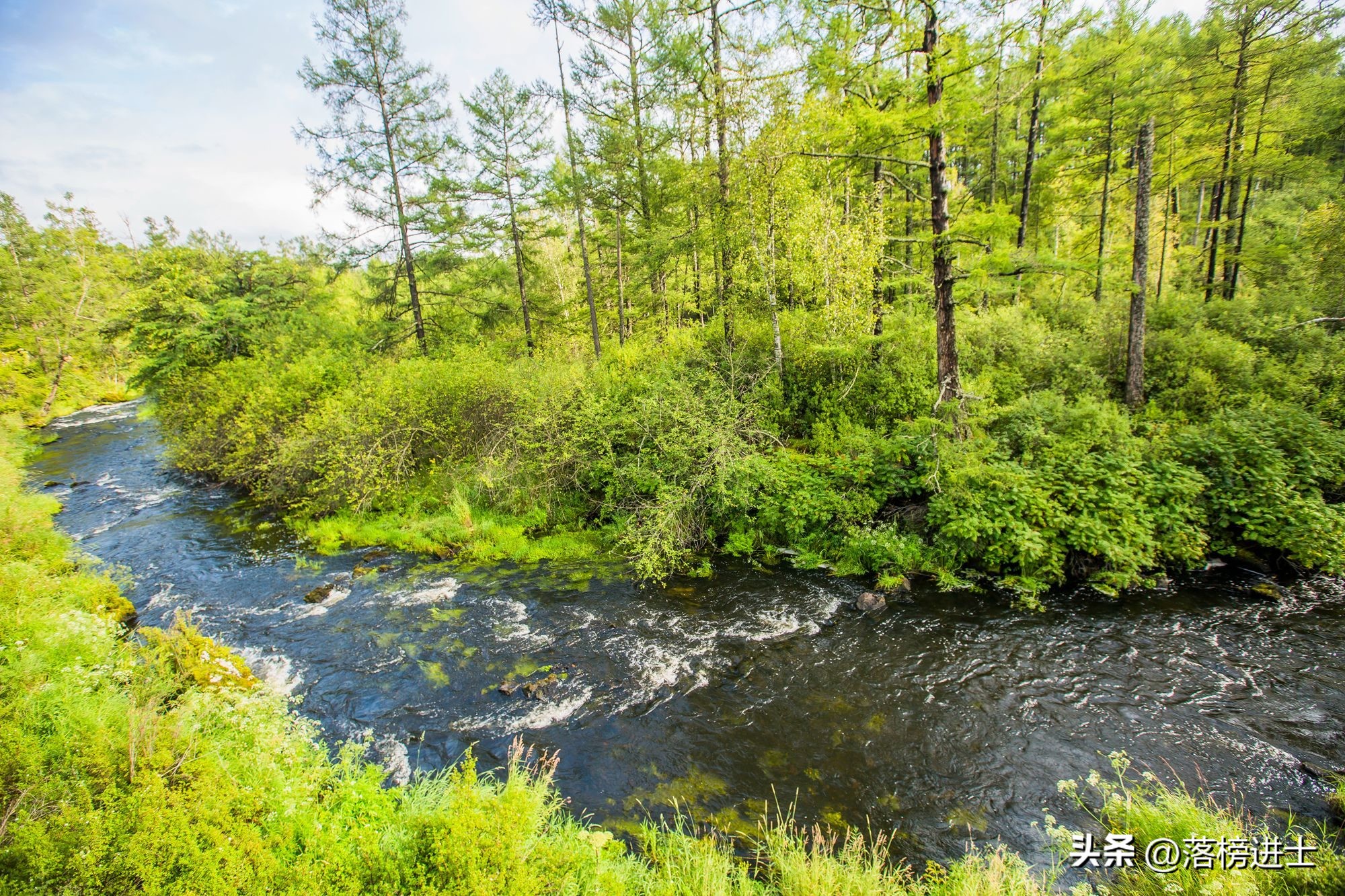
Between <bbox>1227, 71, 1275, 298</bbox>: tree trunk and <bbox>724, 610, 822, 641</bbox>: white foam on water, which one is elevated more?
<bbox>1227, 71, 1275, 298</bbox>: tree trunk

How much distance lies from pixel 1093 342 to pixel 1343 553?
761 centimetres

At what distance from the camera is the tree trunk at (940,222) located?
26.7ft

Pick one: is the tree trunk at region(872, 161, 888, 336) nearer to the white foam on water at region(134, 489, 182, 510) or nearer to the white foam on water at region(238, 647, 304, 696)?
the white foam on water at region(238, 647, 304, 696)

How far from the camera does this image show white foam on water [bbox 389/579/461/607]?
10.4 meters

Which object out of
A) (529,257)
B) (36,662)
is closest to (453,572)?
(36,662)

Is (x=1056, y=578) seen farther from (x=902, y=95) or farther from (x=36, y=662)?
(x=36, y=662)

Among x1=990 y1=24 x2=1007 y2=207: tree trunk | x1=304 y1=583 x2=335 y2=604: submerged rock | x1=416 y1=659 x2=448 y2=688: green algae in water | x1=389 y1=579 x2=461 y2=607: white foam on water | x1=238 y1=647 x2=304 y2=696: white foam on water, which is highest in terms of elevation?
x1=990 y1=24 x2=1007 y2=207: tree trunk

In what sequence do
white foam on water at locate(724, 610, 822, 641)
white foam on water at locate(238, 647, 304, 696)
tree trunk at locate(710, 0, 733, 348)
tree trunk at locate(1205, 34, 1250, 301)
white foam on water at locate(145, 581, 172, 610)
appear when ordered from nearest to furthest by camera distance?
white foam on water at locate(238, 647, 304, 696) → white foam on water at locate(724, 610, 822, 641) → white foam on water at locate(145, 581, 172, 610) → tree trunk at locate(710, 0, 733, 348) → tree trunk at locate(1205, 34, 1250, 301)

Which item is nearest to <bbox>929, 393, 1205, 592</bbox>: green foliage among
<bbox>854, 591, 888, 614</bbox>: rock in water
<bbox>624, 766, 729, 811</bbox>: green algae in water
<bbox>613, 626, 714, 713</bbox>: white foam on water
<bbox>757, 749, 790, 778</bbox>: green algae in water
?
<bbox>854, 591, 888, 614</bbox>: rock in water

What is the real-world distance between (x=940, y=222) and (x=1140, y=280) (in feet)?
24.0

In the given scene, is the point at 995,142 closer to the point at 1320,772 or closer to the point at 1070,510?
the point at 1070,510

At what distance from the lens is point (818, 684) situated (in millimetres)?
7555

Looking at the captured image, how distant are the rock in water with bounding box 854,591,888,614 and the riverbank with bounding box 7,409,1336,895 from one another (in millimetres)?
3885

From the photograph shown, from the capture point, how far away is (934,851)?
202 inches
